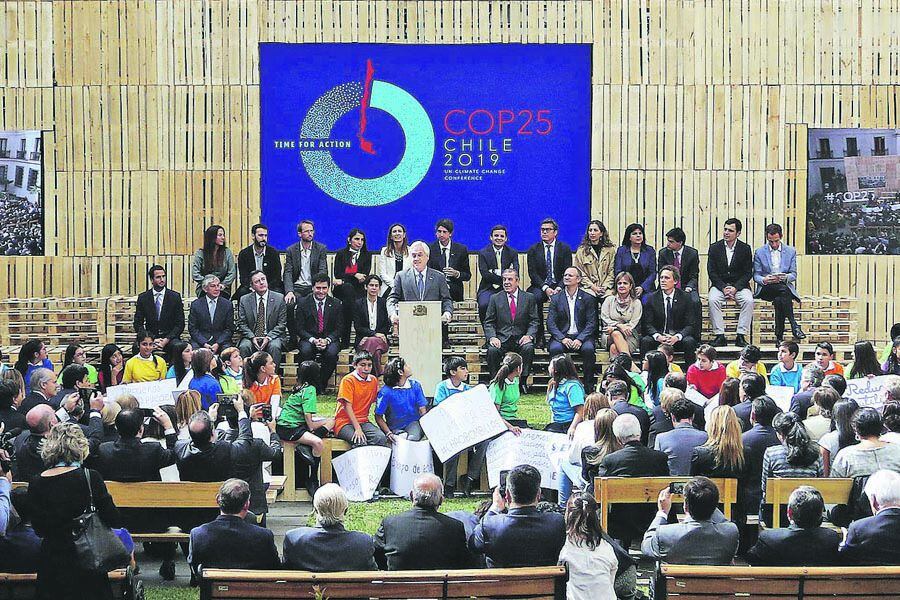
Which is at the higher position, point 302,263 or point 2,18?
point 2,18

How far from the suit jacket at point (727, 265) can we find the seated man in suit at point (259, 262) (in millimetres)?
5452

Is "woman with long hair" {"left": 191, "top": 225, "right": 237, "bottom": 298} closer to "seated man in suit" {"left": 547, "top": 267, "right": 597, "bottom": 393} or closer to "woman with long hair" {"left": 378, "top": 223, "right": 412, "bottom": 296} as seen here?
"woman with long hair" {"left": 378, "top": 223, "right": 412, "bottom": 296}

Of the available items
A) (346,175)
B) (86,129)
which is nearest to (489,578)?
(346,175)

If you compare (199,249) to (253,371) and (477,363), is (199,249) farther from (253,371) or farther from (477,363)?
(253,371)

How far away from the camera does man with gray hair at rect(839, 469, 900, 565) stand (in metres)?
6.98

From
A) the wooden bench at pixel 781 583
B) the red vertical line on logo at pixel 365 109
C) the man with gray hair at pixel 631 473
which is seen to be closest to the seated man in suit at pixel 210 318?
the red vertical line on logo at pixel 365 109

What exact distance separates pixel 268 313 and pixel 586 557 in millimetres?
8509

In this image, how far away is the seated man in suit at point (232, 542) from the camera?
6898mm

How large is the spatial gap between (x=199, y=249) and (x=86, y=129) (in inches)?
103

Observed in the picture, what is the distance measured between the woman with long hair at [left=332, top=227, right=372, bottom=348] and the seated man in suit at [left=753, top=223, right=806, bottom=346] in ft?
16.2

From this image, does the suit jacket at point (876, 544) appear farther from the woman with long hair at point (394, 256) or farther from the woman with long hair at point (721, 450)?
the woman with long hair at point (394, 256)

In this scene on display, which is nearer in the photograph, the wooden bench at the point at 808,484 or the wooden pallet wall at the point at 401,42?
the wooden bench at the point at 808,484

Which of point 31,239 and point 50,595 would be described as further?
point 31,239

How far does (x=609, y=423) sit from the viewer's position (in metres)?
8.88
